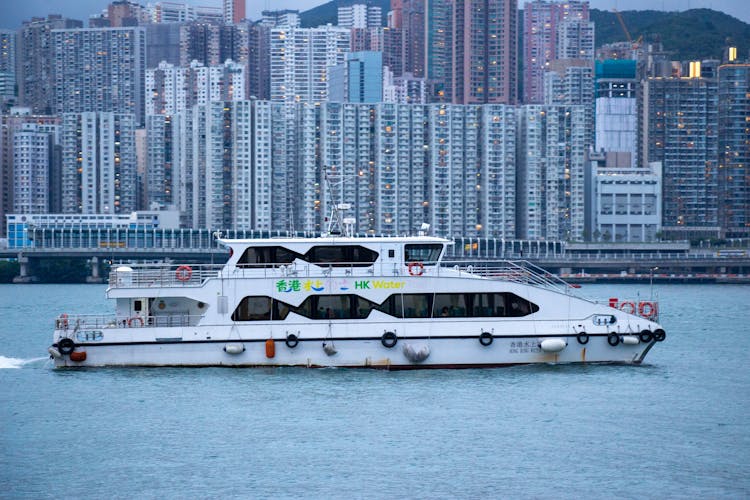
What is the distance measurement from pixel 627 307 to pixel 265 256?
9.98 metres

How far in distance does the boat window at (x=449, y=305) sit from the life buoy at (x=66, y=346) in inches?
368

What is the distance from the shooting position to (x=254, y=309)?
3553 centimetres

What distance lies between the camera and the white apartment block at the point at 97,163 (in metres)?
163

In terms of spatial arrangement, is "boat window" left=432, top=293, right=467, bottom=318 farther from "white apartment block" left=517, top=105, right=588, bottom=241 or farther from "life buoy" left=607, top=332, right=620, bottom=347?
"white apartment block" left=517, top=105, right=588, bottom=241

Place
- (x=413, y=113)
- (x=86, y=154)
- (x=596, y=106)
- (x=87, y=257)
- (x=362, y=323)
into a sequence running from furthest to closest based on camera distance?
(x=596, y=106), (x=86, y=154), (x=413, y=113), (x=87, y=257), (x=362, y=323)

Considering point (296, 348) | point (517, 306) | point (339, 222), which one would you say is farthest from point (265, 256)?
point (517, 306)

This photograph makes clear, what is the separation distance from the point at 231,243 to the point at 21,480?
38.1 feet

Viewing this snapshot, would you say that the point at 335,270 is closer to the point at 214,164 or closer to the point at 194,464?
the point at 194,464

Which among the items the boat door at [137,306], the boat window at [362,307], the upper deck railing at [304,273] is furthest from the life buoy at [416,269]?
the boat door at [137,306]

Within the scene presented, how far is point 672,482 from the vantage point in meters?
25.7

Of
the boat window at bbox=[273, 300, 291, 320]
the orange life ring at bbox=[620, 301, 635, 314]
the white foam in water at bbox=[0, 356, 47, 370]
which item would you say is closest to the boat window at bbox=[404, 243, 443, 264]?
the boat window at bbox=[273, 300, 291, 320]

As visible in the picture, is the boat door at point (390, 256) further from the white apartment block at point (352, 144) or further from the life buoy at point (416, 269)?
the white apartment block at point (352, 144)

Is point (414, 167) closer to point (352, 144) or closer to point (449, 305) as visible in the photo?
point (352, 144)

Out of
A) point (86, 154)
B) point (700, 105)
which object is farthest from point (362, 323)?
point (700, 105)
